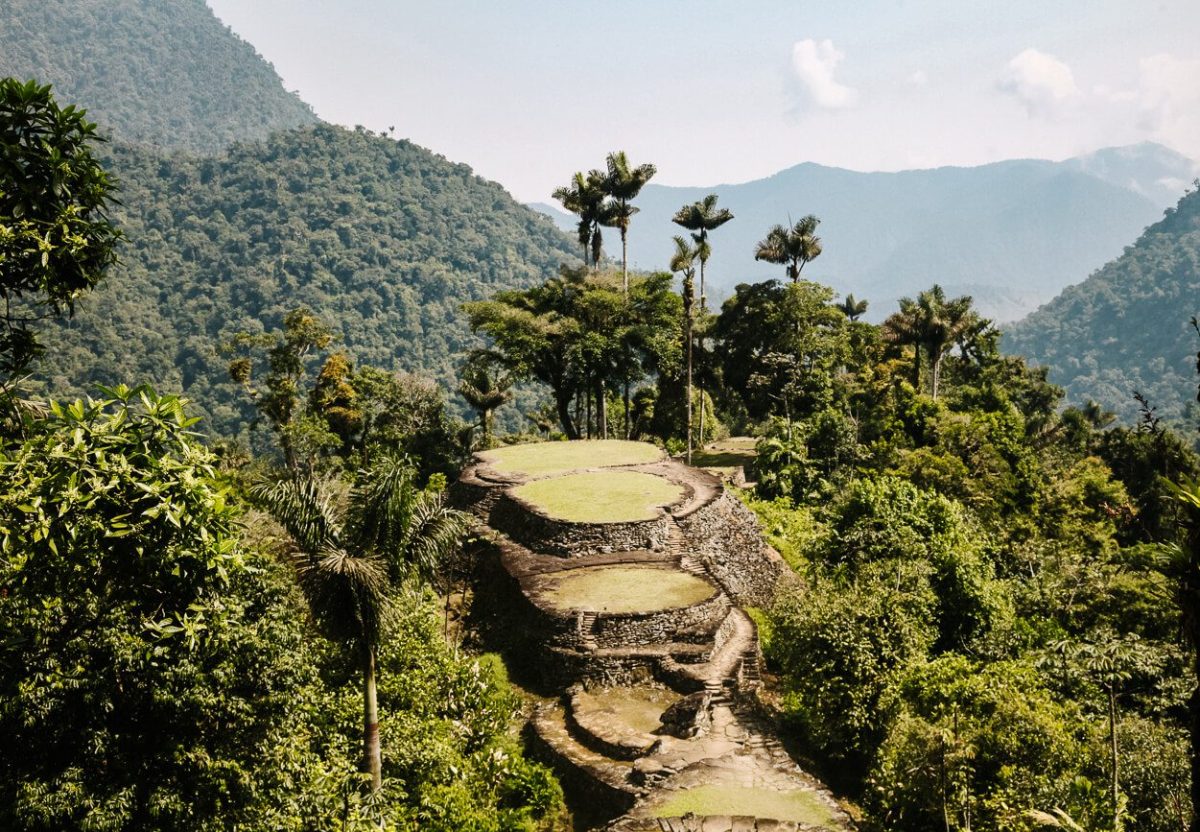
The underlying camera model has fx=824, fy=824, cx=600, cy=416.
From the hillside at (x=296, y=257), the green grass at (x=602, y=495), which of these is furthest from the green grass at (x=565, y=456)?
the hillside at (x=296, y=257)

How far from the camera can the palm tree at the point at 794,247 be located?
44.2 meters

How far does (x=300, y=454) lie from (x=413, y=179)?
101 metres

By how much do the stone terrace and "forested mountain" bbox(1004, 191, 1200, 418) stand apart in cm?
11687

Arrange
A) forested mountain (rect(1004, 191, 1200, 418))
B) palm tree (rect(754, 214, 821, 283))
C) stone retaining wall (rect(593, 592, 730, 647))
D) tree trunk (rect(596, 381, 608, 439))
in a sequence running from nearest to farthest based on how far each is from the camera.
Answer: stone retaining wall (rect(593, 592, 730, 647))
tree trunk (rect(596, 381, 608, 439))
palm tree (rect(754, 214, 821, 283))
forested mountain (rect(1004, 191, 1200, 418))

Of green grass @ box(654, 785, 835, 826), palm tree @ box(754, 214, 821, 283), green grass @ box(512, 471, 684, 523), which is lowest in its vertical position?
green grass @ box(654, 785, 835, 826)

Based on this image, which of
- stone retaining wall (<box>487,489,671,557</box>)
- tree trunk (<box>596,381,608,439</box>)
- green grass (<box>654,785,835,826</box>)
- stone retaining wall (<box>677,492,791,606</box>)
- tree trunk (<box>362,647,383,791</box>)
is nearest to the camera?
tree trunk (<box>362,647,383,791</box>)

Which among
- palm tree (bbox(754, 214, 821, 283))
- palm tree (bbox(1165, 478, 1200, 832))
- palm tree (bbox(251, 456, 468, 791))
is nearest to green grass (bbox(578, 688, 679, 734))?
palm tree (bbox(251, 456, 468, 791))

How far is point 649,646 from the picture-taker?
61.0 ft

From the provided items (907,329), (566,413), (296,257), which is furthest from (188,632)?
(296,257)

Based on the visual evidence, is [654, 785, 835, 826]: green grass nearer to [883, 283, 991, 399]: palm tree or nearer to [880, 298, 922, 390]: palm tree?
[883, 283, 991, 399]: palm tree

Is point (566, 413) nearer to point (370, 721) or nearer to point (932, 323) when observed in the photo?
point (932, 323)

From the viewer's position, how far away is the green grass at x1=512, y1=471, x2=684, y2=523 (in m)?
22.9

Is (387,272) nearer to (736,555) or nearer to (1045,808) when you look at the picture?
(736,555)

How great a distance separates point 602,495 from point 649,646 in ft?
21.8
